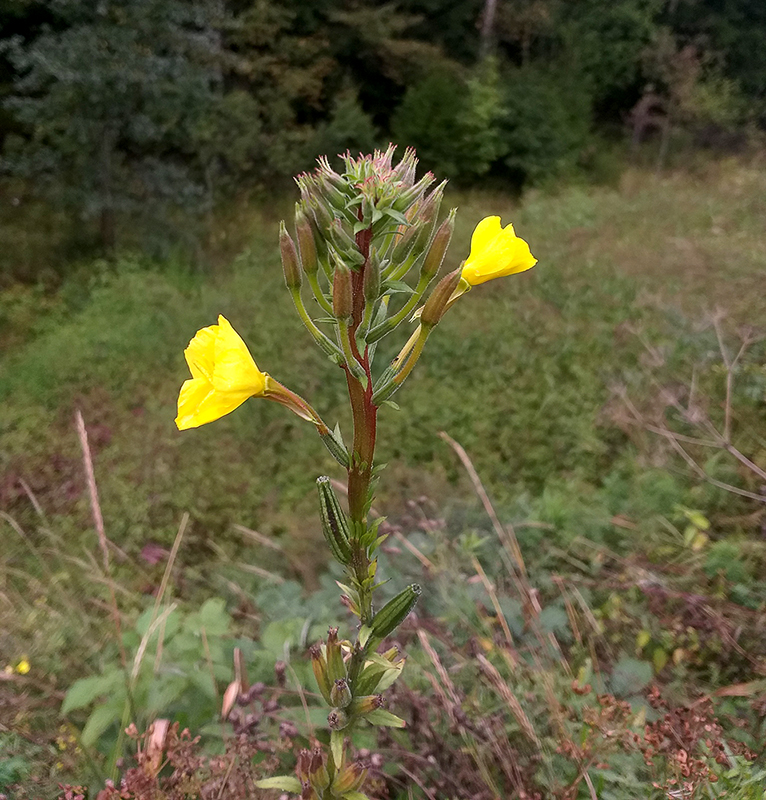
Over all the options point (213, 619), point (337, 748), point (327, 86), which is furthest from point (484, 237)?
point (327, 86)

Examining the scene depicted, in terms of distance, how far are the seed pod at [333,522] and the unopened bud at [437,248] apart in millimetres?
397

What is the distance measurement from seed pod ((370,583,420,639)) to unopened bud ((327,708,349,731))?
6.6 inches

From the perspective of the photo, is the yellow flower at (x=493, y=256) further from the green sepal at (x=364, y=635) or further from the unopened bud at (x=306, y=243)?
the green sepal at (x=364, y=635)

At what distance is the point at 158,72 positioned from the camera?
646 cm

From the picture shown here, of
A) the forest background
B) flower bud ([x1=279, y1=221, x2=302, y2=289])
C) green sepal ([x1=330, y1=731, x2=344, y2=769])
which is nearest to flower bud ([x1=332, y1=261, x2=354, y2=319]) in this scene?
flower bud ([x1=279, y1=221, x2=302, y2=289])

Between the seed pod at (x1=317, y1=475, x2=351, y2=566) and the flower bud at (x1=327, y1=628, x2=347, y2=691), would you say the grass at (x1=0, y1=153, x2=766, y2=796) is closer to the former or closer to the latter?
the flower bud at (x1=327, y1=628, x2=347, y2=691)

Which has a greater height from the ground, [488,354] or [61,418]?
[488,354]

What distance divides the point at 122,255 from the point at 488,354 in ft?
18.0

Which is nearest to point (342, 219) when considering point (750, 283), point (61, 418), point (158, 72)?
point (750, 283)

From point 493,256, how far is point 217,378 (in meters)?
0.55

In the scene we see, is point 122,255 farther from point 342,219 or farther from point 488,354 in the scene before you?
point 342,219

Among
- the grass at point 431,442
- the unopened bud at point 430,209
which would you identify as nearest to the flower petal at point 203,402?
the unopened bud at point 430,209

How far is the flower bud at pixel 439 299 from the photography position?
0.95m

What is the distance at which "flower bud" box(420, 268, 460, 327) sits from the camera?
95cm
